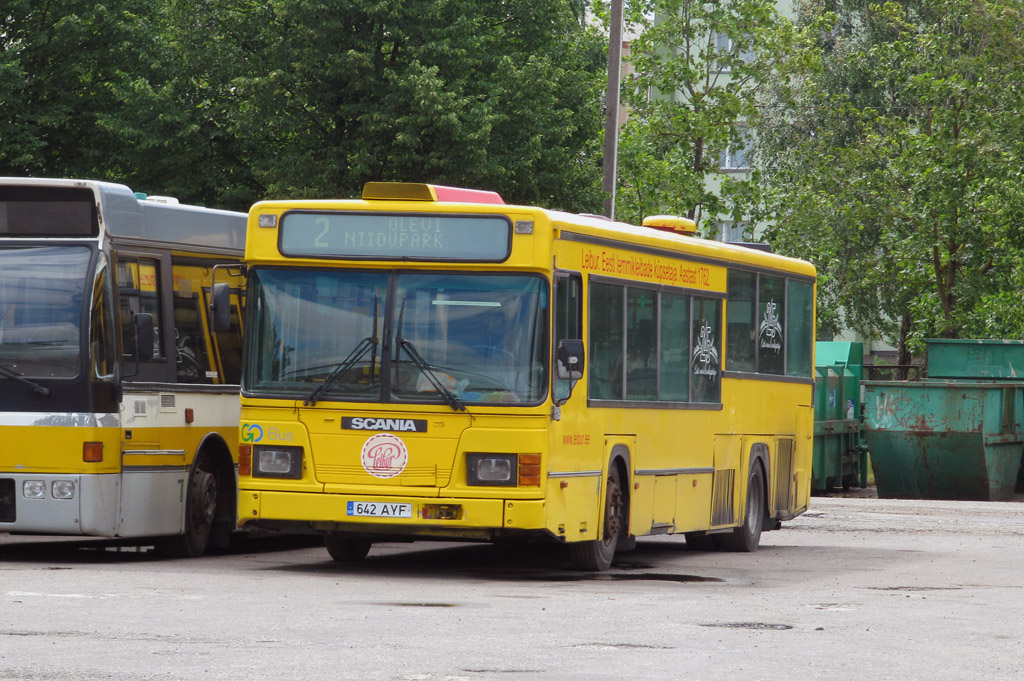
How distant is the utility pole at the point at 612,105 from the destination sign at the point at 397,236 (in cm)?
1485

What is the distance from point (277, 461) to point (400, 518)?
1009 millimetres

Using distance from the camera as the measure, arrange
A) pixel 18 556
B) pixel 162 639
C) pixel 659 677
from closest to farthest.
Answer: pixel 659 677 → pixel 162 639 → pixel 18 556

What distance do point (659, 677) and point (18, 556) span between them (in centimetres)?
805

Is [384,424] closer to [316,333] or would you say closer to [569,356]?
[316,333]

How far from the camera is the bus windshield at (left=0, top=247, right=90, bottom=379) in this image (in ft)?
42.9

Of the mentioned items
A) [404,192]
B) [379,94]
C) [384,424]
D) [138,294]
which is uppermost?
[379,94]

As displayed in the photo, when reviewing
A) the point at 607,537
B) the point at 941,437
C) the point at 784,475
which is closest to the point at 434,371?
the point at 607,537

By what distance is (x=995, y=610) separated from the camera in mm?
11344

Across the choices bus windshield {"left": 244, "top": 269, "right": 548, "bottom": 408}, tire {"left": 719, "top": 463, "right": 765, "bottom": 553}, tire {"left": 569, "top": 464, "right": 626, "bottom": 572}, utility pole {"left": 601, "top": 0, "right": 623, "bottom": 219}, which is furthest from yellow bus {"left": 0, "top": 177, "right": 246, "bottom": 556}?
utility pole {"left": 601, "top": 0, "right": 623, "bottom": 219}

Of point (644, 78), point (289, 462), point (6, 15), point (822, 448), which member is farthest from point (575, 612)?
point (644, 78)

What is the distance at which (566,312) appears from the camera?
12711 mm

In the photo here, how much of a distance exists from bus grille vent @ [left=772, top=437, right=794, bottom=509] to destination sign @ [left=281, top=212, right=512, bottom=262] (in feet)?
20.4

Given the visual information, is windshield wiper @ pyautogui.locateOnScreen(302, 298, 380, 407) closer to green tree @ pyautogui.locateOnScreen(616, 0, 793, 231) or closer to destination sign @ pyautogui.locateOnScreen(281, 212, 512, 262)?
destination sign @ pyautogui.locateOnScreen(281, 212, 512, 262)

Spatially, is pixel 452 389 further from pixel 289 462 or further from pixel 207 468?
pixel 207 468
